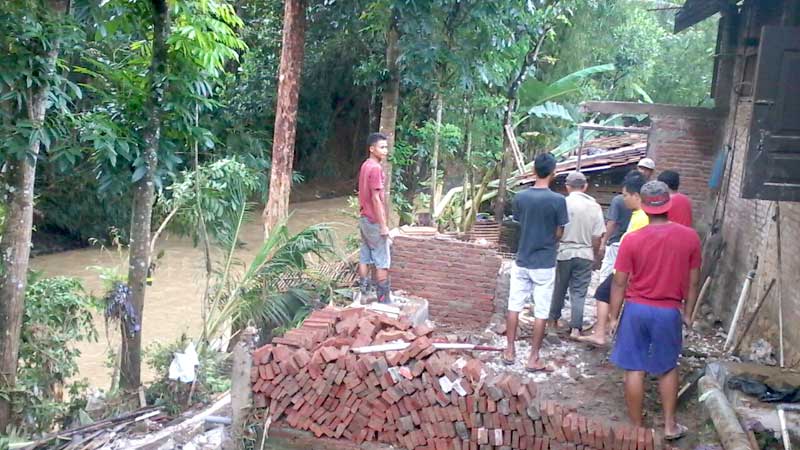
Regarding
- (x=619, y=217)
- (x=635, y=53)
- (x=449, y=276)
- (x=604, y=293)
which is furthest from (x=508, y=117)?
(x=635, y=53)

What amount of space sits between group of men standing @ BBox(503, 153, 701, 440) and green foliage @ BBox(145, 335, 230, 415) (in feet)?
9.67

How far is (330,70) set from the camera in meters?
16.6

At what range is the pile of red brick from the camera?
4875 mm

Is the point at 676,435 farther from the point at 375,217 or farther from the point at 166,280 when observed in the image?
the point at 166,280

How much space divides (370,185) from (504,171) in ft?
24.2

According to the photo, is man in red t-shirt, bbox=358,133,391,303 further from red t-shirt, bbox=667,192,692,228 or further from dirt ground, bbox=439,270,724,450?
red t-shirt, bbox=667,192,692,228

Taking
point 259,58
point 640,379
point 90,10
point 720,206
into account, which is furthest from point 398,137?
point 640,379

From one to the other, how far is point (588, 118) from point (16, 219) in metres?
17.8

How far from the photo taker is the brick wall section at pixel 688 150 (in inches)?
424

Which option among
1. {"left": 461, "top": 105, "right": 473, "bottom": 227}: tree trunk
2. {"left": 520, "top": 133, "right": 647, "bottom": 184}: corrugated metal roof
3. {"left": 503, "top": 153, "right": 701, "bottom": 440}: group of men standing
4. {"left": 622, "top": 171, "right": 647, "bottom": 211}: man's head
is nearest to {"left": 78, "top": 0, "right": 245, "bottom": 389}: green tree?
{"left": 503, "top": 153, "right": 701, "bottom": 440}: group of men standing

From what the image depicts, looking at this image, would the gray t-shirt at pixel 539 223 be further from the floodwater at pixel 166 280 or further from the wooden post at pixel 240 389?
the floodwater at pixel 166 280

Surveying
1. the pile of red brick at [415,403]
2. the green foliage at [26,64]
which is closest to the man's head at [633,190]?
the pile of red brick at [415,403]

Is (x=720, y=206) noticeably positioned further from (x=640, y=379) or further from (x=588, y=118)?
(x=588, y=118)

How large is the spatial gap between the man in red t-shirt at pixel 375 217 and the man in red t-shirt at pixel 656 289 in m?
2.65
